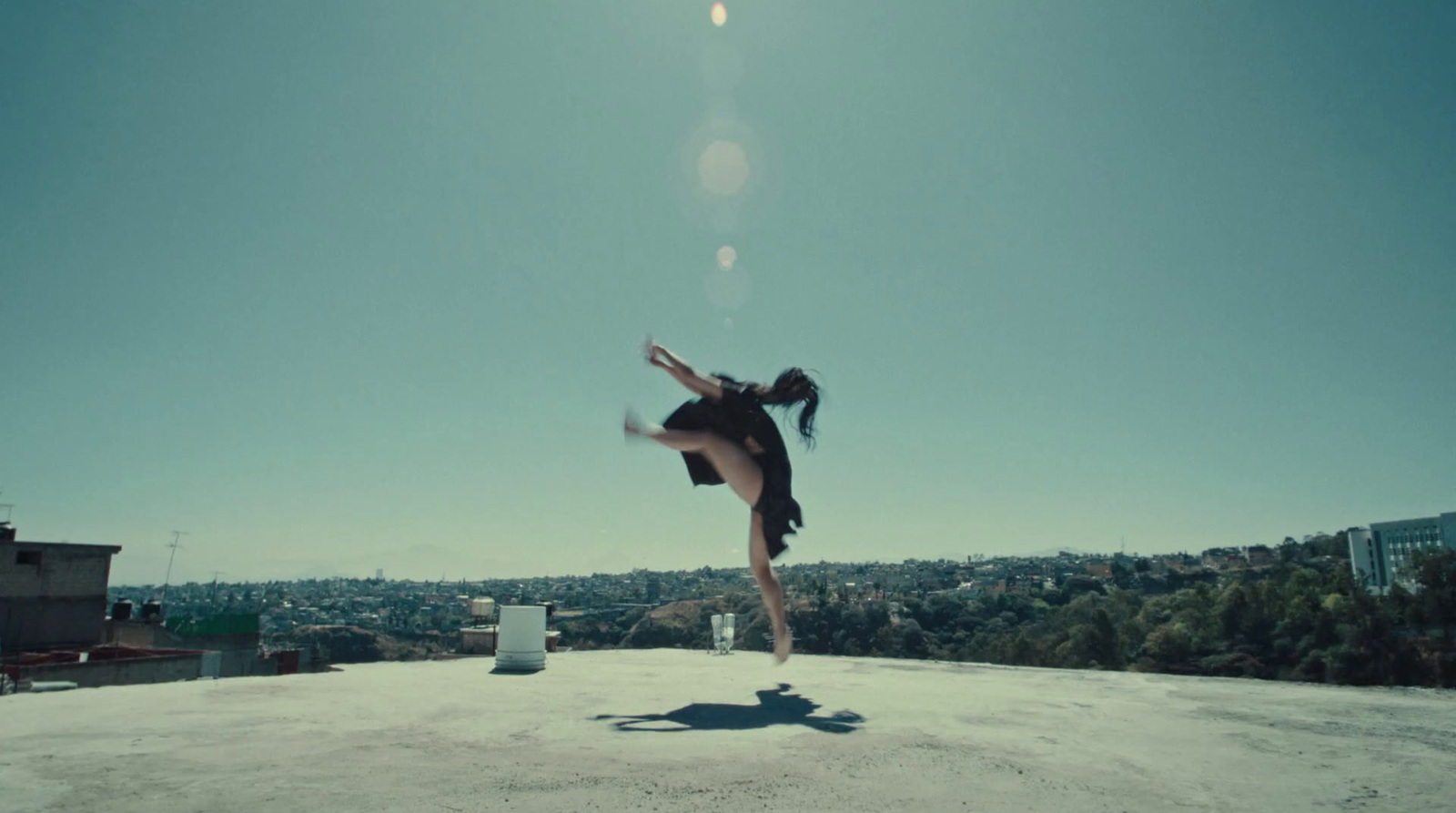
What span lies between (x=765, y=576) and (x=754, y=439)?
5.03 ft

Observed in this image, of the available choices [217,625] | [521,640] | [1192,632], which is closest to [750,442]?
[521,640]

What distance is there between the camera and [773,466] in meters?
8.84

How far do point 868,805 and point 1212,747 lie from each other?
9.55ft

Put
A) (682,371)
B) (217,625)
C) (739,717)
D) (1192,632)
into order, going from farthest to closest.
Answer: (1192,632)
(217,625)
(682,371)
(739,717)

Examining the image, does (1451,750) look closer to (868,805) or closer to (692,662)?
(868,805)

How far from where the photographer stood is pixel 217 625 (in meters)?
33.4

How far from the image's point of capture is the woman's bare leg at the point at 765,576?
344 inches

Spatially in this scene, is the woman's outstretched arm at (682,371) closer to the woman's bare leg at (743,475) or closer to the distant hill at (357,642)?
the woman's bare leg at (743,475)

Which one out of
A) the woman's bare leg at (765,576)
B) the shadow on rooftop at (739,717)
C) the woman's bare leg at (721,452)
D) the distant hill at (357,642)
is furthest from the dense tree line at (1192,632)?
the distant hill at (357,642)

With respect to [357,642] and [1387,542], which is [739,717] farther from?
[1387,542]

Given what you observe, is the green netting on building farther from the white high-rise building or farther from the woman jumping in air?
the white high-rise building

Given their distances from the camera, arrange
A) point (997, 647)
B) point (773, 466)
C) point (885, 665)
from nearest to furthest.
A: 1. point (773, 466)
2. point (885, 665)
3. point (997, 647)

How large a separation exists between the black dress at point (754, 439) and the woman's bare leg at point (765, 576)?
0.10 m

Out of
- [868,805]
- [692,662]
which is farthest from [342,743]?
[692,662]
